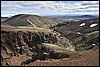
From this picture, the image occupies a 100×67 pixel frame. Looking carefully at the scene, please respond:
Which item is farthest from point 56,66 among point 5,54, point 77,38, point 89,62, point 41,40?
point 77,38

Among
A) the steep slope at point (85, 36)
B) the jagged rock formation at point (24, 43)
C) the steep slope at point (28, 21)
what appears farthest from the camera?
the steep slope at point (28, 21)

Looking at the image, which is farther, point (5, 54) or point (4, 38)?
point (4, 38)

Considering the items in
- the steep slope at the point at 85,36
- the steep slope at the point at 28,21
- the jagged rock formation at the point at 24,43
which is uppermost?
the jagged rock formation at the point at 24,43

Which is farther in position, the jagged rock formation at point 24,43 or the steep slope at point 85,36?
the steep slope at point 85,36

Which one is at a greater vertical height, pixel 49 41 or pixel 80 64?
pixel 80 64

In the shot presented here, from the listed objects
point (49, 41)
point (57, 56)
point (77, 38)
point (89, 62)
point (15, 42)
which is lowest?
point (77, 38)

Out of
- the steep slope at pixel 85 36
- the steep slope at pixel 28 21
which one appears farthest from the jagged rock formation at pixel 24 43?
the steep slope at pixel 28 21

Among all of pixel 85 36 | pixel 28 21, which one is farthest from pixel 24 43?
pixel 28 21

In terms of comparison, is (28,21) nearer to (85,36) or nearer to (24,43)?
(85,36)

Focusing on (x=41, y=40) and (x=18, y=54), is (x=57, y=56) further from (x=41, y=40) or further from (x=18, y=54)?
(x=41, y=40)

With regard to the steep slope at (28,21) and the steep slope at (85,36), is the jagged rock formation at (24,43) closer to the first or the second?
the steep slope at (85,36)

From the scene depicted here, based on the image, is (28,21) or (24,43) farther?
(28,21)
